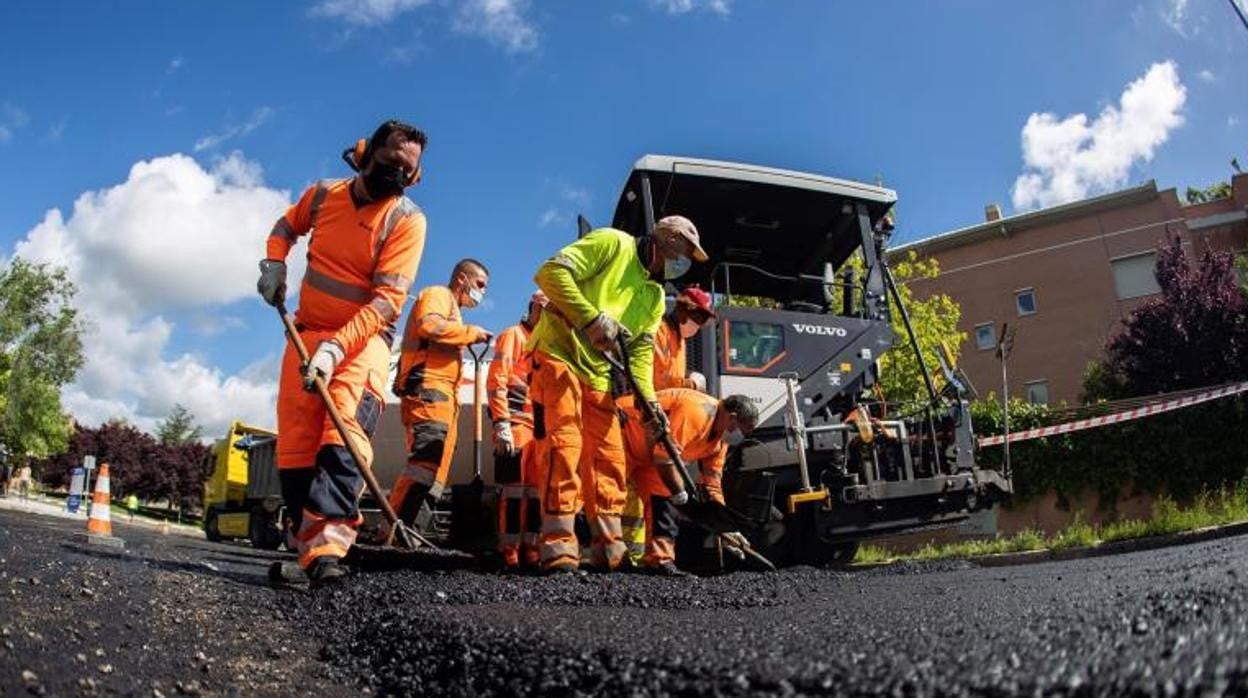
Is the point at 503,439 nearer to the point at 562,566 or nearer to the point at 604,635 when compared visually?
the point at 562,566

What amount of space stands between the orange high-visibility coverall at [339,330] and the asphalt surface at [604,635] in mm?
342

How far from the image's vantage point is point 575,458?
3.70 m

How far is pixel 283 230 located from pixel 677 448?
2159mm

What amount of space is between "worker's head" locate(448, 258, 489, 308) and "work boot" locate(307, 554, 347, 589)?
279cm

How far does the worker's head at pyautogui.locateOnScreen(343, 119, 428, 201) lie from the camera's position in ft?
11.7

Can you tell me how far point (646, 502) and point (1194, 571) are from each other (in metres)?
2.55

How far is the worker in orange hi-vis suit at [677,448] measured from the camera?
4.32 meters

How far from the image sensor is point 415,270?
359cm

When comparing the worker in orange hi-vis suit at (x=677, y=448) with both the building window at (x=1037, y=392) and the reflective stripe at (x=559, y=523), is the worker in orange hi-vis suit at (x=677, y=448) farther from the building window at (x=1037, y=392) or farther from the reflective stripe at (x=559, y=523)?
the building window at (x=1037, y=392)

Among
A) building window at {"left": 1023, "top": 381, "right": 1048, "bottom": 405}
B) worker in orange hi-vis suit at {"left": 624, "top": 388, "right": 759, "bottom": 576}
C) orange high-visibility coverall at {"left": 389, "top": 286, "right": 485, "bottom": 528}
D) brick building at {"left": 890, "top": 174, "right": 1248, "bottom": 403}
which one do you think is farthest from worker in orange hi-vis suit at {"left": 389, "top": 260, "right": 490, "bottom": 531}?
building window at {"left": 1023, "top": 381, "right": 1048, "bottom": 405}

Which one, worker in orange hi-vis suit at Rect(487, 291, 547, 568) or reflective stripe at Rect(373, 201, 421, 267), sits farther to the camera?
worker in orange hi-vis suit at Rect(487, 291, 547, 568)

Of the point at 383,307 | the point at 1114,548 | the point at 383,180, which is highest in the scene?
the point at 383,180

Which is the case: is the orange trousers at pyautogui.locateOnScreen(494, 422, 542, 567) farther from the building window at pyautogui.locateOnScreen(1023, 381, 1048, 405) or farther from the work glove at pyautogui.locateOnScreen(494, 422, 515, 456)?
the building window at pyautogui.locateOnScreen(1023, 381, 1048, 405)

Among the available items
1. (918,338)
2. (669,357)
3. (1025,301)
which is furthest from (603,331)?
(1025,301)
